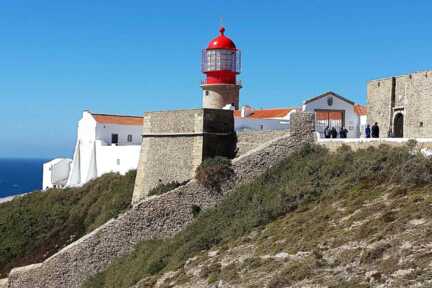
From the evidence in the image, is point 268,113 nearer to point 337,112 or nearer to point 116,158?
point 337,112

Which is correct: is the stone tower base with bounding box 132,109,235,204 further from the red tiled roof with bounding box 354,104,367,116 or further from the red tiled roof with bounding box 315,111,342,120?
the red tiled roof with bounding box 354,104,367,116

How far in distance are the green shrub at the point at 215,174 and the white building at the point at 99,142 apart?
1107 cm

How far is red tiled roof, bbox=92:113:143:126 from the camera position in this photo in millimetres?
32812

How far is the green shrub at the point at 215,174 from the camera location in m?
19.5

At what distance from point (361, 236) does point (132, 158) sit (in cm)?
1794

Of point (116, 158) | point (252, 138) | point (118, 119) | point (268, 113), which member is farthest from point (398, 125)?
point (118, 119)

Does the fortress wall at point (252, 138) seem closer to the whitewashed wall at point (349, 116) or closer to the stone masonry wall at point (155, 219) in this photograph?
the stone masonry wall at point (155, 219)

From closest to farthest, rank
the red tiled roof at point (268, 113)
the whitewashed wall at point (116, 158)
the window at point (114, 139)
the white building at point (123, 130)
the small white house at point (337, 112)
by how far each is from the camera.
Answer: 1. the small white house at point (337, 112)
2. the white building at point (123, 130)
3. the red tiled roof at point (268, 113)
4. the whitewashed wall at point (116, 158)
5. the window at point (114, 139)

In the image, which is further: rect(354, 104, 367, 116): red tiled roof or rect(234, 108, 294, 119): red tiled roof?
rect(234, 108, 294, 119): red tiled roof

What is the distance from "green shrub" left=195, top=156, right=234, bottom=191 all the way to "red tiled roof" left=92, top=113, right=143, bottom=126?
553 inches

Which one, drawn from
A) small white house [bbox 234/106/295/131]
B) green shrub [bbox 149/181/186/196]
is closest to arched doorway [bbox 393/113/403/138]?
small white house [bbox 234/106/295/131]

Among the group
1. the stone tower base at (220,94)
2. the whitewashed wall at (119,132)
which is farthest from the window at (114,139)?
the stone tower base at (220,94)

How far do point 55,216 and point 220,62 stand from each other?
10555mm

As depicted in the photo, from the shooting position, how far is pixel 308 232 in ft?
Answer: 43.5
